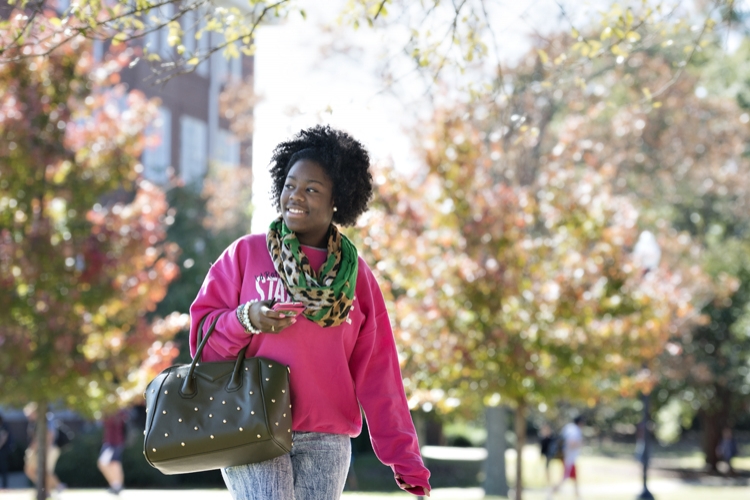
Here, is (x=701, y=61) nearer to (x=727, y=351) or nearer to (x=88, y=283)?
(x=727, y=351)

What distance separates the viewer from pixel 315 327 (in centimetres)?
327

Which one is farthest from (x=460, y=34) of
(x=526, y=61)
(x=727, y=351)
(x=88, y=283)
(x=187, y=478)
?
(x=727, y=351)

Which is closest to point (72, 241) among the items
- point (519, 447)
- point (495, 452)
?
point (519, 447)

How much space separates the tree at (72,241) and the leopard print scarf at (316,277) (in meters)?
7.12

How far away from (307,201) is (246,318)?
52cm

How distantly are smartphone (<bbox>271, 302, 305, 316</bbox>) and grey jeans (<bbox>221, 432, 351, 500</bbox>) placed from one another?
48 cm

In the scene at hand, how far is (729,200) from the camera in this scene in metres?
24.9

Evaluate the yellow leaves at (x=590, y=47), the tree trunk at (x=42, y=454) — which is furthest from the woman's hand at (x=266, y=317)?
the tree trunk at (x=42, y=454)

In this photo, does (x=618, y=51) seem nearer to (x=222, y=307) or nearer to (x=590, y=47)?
(x=590, y=47)

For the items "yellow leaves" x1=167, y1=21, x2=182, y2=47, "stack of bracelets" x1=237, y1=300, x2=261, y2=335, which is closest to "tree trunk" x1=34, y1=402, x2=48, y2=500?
"yellow leaves" x1=167, y1=21, x2=182, y2=47

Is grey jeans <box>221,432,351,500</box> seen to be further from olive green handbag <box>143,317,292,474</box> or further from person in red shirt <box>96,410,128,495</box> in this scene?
person in red shirt <box>96,410,128,495</box>

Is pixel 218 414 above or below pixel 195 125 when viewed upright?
below

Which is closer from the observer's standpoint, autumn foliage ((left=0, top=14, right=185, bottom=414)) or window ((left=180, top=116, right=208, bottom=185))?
autumn foliage ((left=0, top=14, right=185, bottom=414))

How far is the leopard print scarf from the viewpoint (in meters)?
3.18
